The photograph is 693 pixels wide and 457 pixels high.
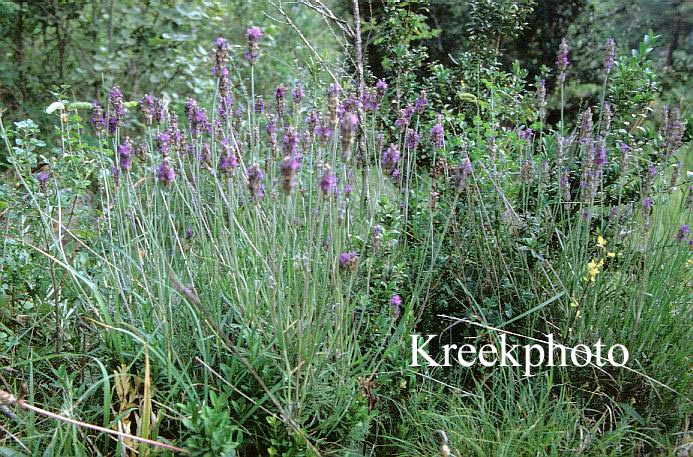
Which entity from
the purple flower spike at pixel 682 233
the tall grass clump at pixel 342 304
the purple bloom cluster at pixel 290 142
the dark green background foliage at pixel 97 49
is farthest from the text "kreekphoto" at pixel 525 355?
the dark green background foliage at pixel 97 49

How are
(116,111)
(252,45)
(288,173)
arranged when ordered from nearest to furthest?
(288,173), (252,45), (116,111)

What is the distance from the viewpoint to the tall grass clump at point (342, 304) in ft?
6.71

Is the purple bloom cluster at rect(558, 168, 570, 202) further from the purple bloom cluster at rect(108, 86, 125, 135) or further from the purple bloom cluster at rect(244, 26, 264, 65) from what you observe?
the purple bloom cluster at rect(108, 86, 125, 135)

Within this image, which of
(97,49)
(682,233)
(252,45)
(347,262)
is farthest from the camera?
(97,49)

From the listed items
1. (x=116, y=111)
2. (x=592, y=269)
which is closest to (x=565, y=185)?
(x=592, y=269)

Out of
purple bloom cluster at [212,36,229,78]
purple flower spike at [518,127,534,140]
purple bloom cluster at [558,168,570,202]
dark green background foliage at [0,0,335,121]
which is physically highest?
purple bloom cluster at [212,36,229,78]

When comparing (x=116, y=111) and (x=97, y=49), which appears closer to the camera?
(x=116, y=111)

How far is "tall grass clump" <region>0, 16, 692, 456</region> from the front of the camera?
2.04 m

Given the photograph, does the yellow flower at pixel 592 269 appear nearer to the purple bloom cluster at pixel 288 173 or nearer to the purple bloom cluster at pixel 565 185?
the purple bloom cluster at pixel 565 185

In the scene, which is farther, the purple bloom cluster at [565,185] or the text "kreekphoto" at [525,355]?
the purple bloom cluster at [565,185]

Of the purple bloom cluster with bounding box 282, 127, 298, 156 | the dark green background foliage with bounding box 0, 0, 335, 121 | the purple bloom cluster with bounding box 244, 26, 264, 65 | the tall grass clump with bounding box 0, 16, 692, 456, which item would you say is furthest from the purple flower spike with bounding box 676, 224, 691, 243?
the dark green background foliage with bounding box 0, 0, 335, 121

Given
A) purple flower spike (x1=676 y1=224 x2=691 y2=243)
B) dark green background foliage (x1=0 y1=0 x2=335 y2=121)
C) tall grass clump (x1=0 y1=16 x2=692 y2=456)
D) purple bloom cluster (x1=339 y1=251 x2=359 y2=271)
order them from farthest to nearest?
dark green background foliage (x1=0 y1=0 x2=335 y2=121) < purple flower spike (x1=676 y1=224 x2=691 y2=243) < tall grass clump (x1=0 y1=16 x2=692 y2=456) < purple bloom cluster (x1=339 y1=251 x2=359 y2=271)

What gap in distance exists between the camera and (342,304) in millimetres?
2061

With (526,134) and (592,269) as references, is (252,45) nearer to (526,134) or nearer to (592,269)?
(526,134)
